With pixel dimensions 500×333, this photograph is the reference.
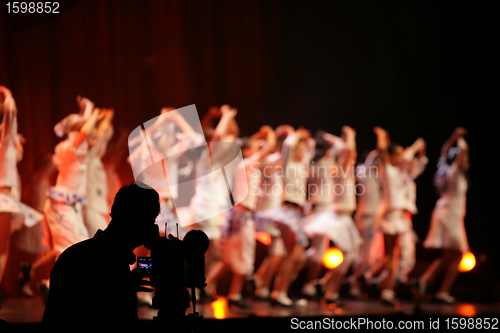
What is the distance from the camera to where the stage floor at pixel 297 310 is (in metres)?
3.98

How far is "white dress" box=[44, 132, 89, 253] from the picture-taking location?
4035 millimetres

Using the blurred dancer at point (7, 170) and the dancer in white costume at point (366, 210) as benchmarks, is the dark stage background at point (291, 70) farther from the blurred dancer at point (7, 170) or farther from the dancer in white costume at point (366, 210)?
the dancer in white costume at point (366, 210)

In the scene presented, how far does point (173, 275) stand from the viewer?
4.27 feet

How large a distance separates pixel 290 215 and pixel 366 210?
1108 mm

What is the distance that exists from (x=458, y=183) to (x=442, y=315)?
1.69 metres

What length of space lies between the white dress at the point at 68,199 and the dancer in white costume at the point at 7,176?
0.24m

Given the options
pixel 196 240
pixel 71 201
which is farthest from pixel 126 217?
pixel 71 201

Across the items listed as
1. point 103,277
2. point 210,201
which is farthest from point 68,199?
point 103,277

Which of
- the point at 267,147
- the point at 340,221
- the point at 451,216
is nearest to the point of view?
the point at 267,147

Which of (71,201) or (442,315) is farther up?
(71,201)

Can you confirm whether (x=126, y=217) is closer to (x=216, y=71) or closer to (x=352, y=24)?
(x=216, y=71)

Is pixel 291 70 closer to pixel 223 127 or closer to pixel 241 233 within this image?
pixel 223 127

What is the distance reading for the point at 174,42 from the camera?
18.8 feet

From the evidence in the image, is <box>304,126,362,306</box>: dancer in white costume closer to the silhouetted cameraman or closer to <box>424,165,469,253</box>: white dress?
<box>424,165,469,253</box>: white dress
